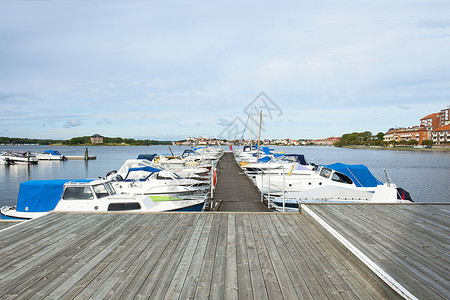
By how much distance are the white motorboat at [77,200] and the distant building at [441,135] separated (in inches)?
6580

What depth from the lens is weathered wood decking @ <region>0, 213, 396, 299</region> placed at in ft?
11.0

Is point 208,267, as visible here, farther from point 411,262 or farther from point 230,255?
point 411,262

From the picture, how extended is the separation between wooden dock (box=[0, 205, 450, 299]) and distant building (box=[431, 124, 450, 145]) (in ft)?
548

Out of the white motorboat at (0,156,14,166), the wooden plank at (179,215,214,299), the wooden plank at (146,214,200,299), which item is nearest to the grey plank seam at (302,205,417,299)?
the wooden plank at (179,215,214,299)

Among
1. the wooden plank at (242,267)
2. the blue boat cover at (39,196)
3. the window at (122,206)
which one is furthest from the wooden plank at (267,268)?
the blue boat cover at (39,196)

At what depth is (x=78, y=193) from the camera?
30.9 ft

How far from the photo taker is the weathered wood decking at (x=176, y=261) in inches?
132

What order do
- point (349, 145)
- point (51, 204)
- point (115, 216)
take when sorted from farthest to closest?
point (349, 145) < point (51, 204) < point (115, 216)

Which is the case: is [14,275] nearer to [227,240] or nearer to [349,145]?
[227,240]

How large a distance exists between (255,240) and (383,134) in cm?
20910

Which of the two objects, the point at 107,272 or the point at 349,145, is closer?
the point at 107,272

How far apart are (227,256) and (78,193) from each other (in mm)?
7107

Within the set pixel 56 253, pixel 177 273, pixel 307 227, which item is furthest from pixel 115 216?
pixel 307 227

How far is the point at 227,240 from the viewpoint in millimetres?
5020
